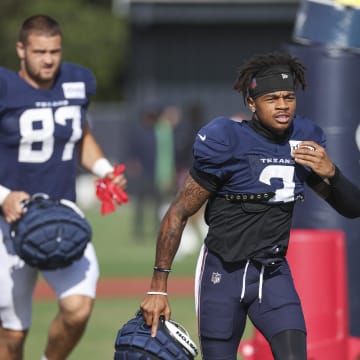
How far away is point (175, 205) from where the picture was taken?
560 cm

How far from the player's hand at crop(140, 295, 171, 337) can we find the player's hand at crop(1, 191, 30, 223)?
1.14 meters

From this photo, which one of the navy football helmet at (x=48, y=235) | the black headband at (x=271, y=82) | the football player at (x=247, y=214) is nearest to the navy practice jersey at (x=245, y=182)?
the football player at (x=247, y=214)

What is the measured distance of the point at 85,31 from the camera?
3950 centimetres

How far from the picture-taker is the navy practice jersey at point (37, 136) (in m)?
6.66

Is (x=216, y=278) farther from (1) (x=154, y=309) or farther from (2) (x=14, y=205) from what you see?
(2) (x=14, y=205)

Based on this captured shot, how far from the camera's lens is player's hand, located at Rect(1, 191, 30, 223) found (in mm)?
6316

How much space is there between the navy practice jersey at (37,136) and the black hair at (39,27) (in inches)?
9.3

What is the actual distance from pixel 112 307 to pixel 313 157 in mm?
5506

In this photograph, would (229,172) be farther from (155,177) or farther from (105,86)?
(105,86)

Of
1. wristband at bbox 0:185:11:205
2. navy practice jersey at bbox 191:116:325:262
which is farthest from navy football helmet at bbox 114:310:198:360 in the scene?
wristband at bbox 0:185:11:205

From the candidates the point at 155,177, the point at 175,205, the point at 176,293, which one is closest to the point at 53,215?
the point at 175,205

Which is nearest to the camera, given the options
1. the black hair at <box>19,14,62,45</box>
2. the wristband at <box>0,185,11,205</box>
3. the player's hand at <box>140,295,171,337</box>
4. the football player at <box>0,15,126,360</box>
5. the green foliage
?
the player's hand at <box>140,295,171,337</box>

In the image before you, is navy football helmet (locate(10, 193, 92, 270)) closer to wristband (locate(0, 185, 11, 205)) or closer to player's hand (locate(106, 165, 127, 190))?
wristband (locate(0, 185, 11, 205))

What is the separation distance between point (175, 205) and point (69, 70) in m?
1.76
